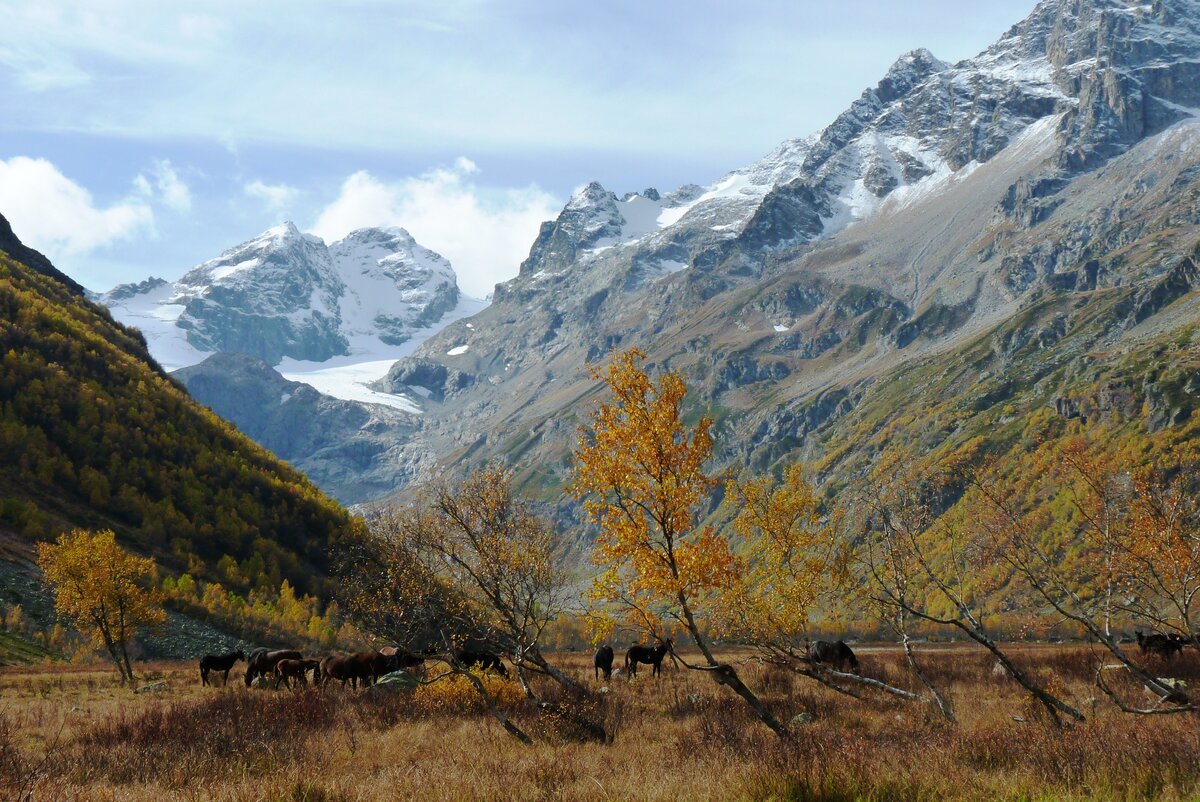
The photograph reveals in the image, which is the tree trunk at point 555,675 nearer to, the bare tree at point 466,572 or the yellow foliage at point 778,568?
the bare tree at point 466,572

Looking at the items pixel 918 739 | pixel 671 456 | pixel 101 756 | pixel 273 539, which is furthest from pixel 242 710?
pixel 273 539

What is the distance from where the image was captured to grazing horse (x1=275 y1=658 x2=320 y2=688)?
1216 inches

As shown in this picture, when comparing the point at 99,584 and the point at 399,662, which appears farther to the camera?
the point at 99,584

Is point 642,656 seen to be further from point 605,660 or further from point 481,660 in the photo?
point 481,660

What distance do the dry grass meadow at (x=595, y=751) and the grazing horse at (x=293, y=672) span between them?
416 centimetres

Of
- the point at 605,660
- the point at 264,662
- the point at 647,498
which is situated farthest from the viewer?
the point at 605,660

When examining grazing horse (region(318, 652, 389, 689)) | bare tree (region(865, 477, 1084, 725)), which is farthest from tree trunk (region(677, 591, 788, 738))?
grazing horse (region(318, 652, 389, 689))

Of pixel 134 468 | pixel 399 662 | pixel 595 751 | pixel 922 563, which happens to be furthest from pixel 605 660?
pixel 134 468

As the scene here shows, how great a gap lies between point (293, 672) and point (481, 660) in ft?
32.7

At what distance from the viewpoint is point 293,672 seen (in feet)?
103

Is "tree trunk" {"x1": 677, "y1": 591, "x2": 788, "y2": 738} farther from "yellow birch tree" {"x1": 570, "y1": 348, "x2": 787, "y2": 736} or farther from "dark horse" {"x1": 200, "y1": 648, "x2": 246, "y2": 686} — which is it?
"dark horse" {"x1": 200, "y1": 648, "x2": 246, "y2": 686}

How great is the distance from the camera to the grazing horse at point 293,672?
30891mm

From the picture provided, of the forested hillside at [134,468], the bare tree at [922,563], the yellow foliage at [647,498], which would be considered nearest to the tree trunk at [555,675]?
the yellow foliage at [647,498]

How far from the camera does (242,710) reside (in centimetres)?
2077
